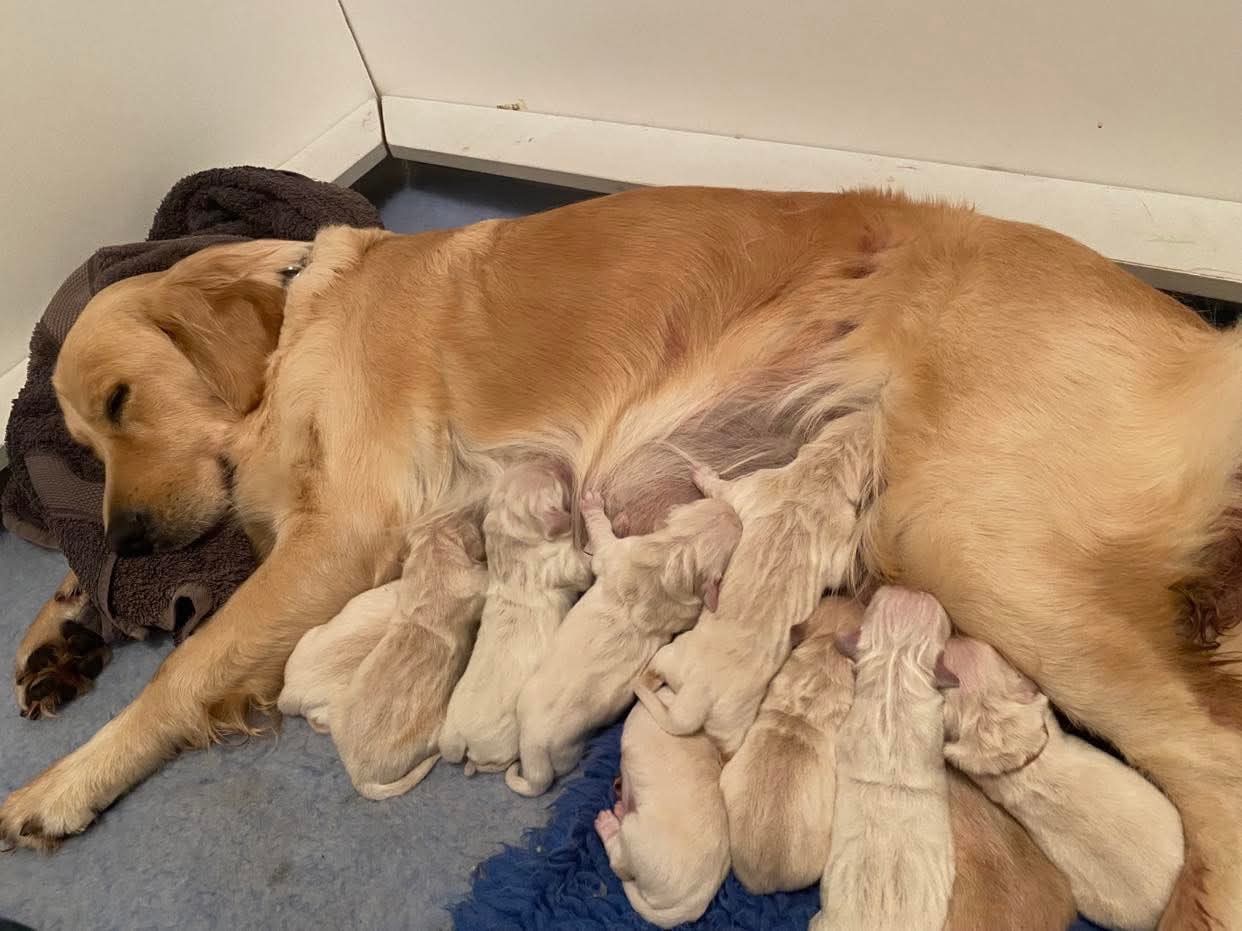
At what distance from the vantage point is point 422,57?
3.36 meters

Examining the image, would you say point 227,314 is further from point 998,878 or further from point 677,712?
point 998,878

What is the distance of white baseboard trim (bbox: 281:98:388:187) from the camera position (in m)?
3.31

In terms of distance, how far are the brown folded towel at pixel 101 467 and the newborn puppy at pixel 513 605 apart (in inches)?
30.9

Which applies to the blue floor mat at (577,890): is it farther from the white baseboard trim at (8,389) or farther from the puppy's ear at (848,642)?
the white baseboard trim at (8,389)

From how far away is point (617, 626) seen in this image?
5.77ft

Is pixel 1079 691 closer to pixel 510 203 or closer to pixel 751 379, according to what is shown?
pixel 751 379

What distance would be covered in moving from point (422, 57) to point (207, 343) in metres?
1.80

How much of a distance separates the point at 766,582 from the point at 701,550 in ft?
0.49

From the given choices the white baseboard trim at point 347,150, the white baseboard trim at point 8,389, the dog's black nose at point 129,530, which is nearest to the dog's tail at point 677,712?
the dog's black nose at point 129,530

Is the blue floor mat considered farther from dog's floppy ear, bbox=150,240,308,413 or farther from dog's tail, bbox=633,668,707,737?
dog's floppy ear, bbox=150,240,308,413

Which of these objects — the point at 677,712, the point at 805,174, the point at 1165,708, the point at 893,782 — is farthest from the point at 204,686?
the point at 805,174

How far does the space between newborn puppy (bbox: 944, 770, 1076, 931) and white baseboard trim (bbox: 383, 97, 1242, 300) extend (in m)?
1.57

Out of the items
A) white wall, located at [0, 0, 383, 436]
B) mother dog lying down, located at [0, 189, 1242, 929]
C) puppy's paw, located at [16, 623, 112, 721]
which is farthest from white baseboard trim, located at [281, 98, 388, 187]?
puppy's paw, located at [16, 623, 112, 721]

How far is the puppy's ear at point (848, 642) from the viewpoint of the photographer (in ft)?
5.52
